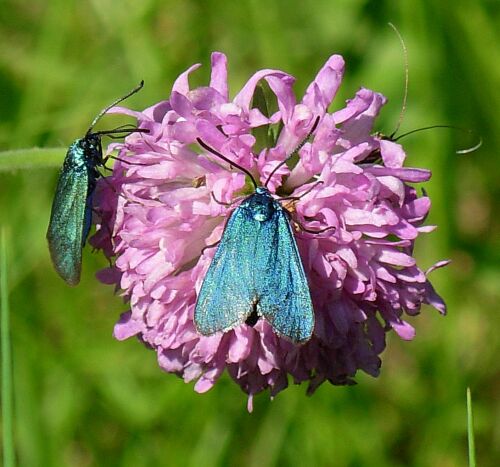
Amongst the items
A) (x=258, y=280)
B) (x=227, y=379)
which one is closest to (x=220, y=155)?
(x=258, y=280)

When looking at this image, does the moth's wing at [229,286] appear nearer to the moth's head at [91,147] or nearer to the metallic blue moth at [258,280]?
the metallic blue moth at [258,280]

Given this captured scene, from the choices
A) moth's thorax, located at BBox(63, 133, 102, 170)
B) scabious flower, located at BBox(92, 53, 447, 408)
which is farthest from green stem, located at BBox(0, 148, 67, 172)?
scabious flower, located at BBox(92, 53, 447, 408)

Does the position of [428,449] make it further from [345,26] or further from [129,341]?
[345,26]

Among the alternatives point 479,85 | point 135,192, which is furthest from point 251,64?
point 135,192

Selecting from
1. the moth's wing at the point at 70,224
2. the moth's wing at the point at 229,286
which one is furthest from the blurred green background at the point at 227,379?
the moth's wing at the point at 229,286

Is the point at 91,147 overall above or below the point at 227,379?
above

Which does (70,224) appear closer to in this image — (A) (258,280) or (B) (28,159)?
(B) (28,159)

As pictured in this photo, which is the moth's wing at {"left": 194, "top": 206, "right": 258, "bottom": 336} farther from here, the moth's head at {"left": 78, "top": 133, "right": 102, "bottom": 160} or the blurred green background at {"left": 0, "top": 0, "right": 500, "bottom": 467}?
the blurred green background at {"left": 0, "top": 0, "right": 500, "bottom": 467}
